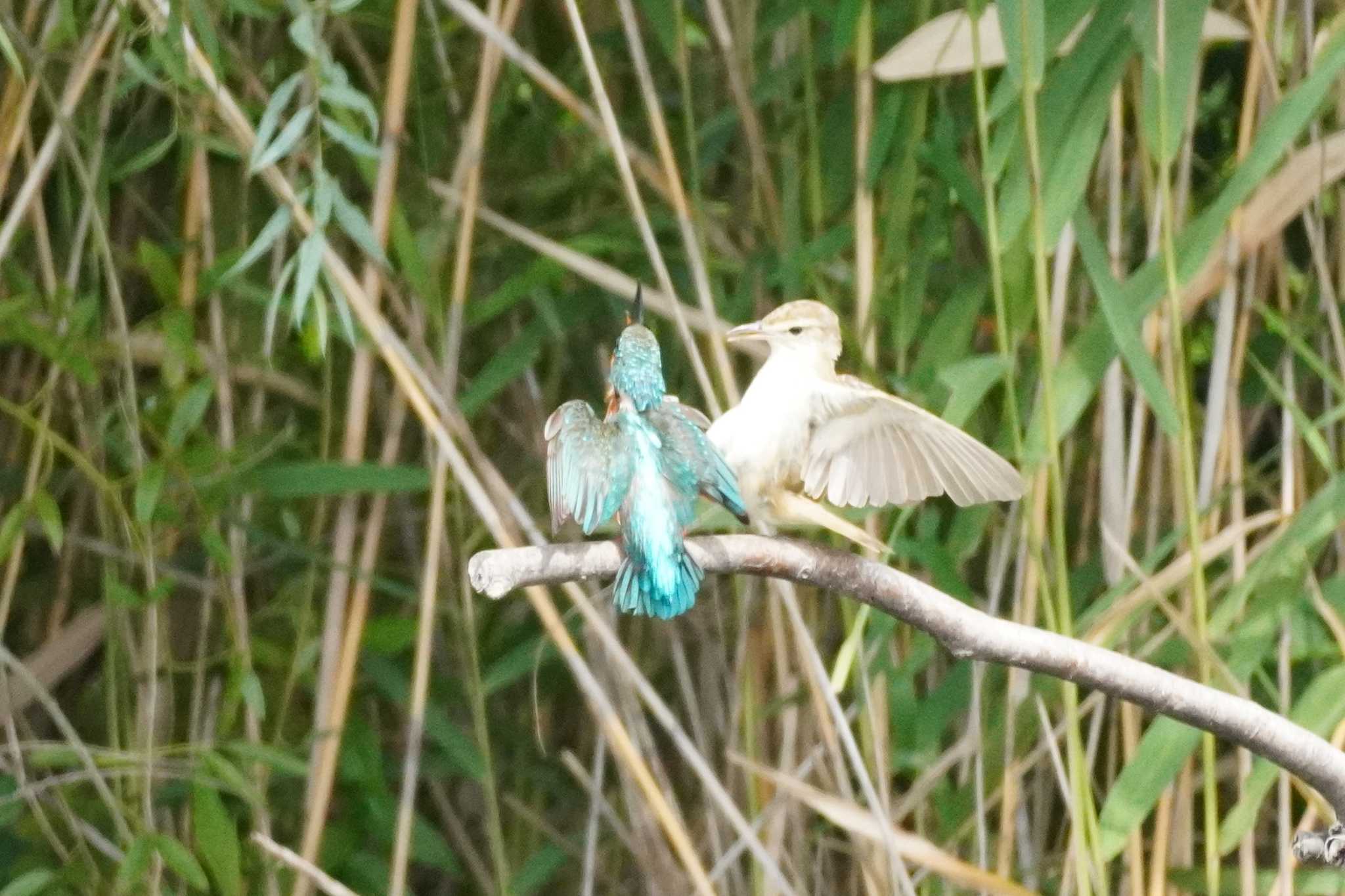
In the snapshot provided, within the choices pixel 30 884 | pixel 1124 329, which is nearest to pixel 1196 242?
pixel 1124 329

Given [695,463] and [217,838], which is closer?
[695,463]

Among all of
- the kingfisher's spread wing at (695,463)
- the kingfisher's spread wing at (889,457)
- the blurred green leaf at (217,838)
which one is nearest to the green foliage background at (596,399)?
the blurred green leaf at (217,838)

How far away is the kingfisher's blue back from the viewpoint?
797 millimetres

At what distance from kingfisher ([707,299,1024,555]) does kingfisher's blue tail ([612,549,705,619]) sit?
0.12 meters

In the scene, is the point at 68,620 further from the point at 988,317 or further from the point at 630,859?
the point at 988,317

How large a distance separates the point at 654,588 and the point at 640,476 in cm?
7

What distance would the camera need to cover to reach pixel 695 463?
2.76ft

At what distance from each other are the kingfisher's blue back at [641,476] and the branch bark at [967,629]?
1 centimetres

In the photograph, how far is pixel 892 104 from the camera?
4.72 ft

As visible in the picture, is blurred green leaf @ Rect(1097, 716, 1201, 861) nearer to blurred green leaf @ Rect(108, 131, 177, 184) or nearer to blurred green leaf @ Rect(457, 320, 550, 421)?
blurred green leaf @ Rect(457, 320, 550, 421)

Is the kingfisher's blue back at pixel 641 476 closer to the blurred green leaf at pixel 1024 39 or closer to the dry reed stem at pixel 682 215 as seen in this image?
the blurred green leaf at pixel 1024 39

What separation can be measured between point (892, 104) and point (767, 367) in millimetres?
492

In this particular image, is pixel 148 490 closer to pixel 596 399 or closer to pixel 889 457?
pixel 596 399

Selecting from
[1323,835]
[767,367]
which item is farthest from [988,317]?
[1323,835]
